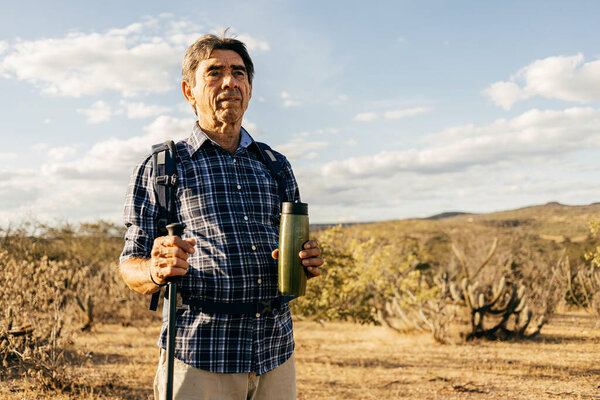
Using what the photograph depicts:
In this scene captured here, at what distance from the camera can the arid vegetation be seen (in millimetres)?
6449

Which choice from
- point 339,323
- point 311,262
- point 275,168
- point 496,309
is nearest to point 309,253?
point 311,262

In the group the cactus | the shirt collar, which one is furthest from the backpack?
the cactus

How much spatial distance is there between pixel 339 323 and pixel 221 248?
12040 millimetres

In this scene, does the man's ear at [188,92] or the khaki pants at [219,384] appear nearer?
the khaki pants at [219,384]

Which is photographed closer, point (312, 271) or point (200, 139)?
point (312, 271)

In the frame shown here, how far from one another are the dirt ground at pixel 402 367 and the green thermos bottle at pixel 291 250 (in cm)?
491

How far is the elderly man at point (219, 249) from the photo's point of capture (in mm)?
1925

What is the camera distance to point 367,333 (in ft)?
38.2

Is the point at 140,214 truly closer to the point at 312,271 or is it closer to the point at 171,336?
the point at 171,336

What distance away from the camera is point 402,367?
25.9 feet

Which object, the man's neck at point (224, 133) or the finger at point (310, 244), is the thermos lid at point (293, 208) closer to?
the finger at point (310, 244)

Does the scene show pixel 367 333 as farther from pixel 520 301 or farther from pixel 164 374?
pixel 164 374

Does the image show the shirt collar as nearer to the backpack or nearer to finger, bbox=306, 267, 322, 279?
the backpack

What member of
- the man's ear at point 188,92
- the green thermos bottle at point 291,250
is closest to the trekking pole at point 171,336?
the green thermos bottle at point 291,250
